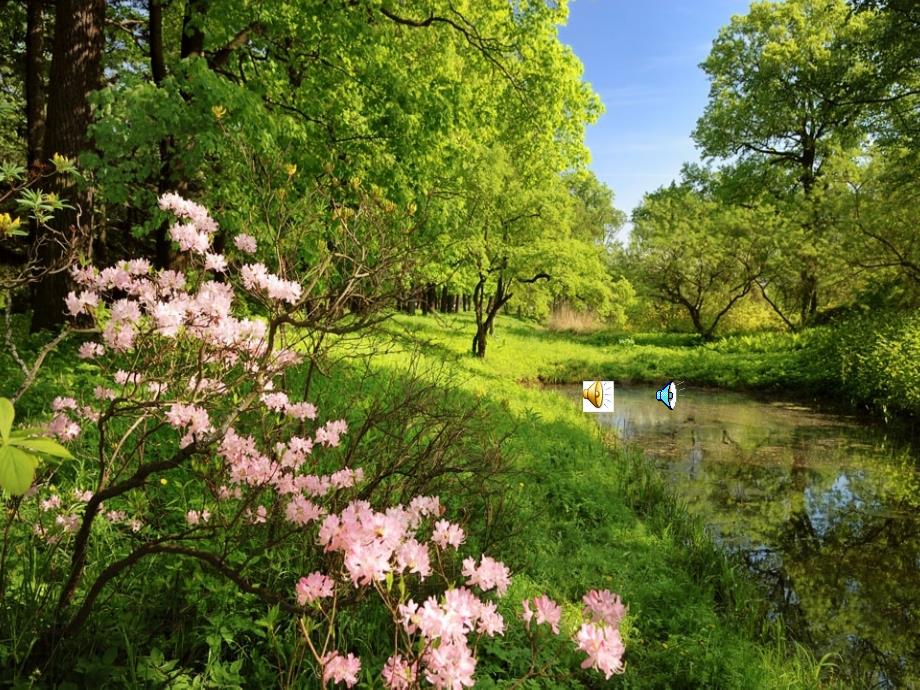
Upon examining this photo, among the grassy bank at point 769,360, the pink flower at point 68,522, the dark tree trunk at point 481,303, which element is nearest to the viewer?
the pink flower at point 68,522

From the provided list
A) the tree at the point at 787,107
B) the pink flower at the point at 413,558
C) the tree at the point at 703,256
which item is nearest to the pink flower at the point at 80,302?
the pink flower at the point at 413,558

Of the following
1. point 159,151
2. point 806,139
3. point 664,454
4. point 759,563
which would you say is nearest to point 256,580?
point 759,563

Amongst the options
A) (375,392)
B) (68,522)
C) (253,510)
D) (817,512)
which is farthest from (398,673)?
(817,512)

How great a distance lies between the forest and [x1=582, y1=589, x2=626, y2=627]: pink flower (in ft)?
0.03

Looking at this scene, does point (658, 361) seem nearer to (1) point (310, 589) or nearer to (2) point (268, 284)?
(2) point (268, 284)

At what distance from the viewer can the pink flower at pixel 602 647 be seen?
147 cm

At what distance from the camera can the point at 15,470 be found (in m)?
1.06

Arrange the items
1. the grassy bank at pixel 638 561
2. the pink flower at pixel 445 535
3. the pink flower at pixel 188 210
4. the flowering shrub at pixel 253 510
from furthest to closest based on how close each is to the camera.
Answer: the grassy bank at pixel 638 561 < the pink flower at pixel 188 210 < the pink flower at pixel 445 535 < the flowering shrub at pixel 253 510

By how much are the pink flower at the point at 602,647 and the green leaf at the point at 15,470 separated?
1373 mm

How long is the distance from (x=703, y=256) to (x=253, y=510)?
81.3 feet

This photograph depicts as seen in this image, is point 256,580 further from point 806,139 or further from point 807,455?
point 806,139

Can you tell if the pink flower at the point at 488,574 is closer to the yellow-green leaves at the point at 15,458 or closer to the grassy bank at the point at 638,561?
the yellow-green leaves at the point at 15,458

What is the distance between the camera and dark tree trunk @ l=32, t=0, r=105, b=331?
677 centimetres

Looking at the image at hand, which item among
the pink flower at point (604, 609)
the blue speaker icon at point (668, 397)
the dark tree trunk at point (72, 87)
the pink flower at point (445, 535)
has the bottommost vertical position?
the blue speaker icon at point (668, 397)
